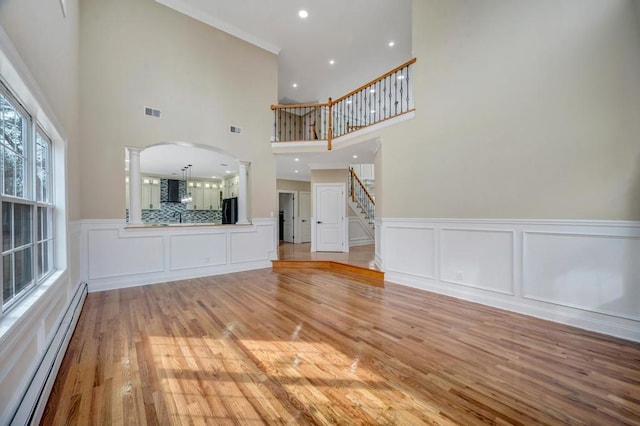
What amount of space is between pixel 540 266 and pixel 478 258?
0.65 metres

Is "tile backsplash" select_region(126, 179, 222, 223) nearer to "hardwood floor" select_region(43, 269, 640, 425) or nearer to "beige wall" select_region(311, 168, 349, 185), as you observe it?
"beige wall" select_region(311, 168, 349, 185)

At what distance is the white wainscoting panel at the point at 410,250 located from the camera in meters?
3.99

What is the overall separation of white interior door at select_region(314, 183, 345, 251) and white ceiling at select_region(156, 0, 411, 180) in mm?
710

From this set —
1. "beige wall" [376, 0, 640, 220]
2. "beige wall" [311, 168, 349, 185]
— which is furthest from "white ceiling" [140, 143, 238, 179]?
"beige wall" [376, 0, 640, 220]

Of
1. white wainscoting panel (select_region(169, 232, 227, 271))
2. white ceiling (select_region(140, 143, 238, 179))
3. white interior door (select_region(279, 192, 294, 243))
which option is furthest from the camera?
white interior door (select_region(279, 192, 294, 243))

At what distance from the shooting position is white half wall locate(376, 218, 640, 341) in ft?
8.08

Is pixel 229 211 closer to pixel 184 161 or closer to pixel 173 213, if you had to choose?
pixel 184 161

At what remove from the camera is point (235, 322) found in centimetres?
281

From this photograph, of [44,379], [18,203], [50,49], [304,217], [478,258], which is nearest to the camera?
[44,379]

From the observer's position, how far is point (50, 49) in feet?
6.86

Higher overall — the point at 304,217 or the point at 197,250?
the point at 304,217

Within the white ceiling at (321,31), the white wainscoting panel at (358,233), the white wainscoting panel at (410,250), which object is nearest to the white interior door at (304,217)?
the white wainscoting panel at (358,233)

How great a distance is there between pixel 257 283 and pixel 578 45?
5.06 meters

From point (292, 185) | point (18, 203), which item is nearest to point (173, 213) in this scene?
point (292, 185)
